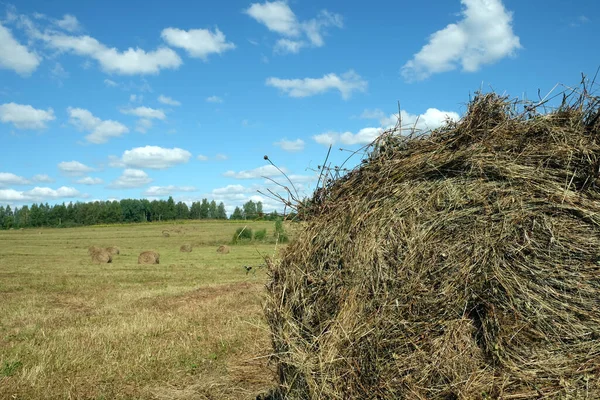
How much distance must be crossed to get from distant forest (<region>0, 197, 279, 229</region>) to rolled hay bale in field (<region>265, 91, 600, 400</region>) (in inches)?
3834

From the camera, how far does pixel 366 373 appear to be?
3.63m

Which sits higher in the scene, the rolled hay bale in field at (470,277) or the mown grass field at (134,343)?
the rolled hay bale in field at (470,277)

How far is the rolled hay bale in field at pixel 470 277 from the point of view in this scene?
3.53 metres

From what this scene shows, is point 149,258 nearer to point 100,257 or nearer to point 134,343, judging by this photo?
point 100,257

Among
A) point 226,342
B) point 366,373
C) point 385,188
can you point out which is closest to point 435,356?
point 366,373

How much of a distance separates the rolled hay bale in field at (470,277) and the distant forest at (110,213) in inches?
3834

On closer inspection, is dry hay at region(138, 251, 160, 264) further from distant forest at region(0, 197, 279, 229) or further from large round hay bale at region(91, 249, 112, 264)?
distant forest at region(0, 197, 279, 229)

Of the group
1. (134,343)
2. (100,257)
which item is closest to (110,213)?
(100,257)

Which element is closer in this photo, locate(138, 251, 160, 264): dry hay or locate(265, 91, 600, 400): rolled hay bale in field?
locate(265, 91, 600, 400): rolled hay bale in field

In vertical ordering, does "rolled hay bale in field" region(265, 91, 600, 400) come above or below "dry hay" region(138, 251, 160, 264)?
above

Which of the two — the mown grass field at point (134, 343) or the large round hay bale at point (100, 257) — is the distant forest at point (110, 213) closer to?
the large round hay bale at point (100, 257)

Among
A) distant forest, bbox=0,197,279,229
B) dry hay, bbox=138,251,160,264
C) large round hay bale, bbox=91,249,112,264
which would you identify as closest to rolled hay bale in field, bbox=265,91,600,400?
dry hay, bbox=138,251,160,264

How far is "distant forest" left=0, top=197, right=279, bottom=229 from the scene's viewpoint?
10050 cm

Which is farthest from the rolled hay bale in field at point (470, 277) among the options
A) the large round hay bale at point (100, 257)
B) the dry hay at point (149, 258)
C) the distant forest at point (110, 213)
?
the distant forest at point (110, 213)
